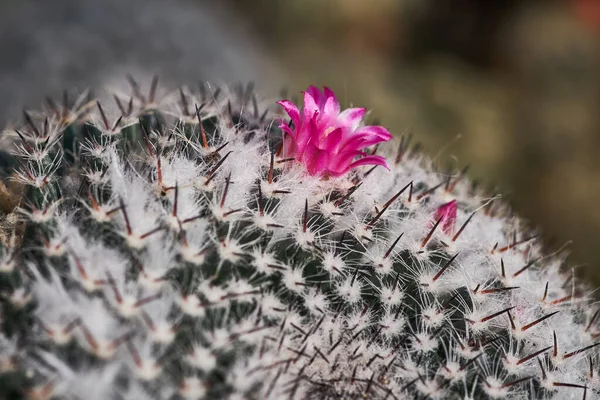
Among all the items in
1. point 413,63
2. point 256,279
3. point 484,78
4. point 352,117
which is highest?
point 484,78

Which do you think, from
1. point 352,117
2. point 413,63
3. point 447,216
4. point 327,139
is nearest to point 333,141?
point 327,139

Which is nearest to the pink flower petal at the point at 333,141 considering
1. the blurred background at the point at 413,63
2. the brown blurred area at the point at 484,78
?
the brown blurred area at the point at 484,78

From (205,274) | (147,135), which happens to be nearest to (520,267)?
(205,274)

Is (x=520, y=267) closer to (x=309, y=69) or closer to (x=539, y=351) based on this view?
(x=539, y=351)

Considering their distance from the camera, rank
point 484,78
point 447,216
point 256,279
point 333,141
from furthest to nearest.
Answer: point 484,78
point 447,216
point 333,141
point 256,279

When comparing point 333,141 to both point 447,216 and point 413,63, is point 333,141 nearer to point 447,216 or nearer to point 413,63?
point 447,216

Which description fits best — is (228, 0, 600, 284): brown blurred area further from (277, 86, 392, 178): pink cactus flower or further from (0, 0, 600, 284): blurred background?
(277, 86, 392, 178): pink cactus flower
